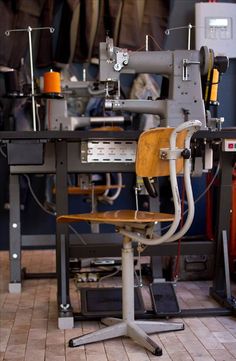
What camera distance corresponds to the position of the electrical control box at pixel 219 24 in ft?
15.5

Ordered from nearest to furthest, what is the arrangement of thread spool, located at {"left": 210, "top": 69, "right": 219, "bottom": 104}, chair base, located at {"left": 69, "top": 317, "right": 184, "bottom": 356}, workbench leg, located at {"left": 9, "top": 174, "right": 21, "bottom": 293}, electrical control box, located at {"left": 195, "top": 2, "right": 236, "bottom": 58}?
chair base, located at {"left": 69, "top": 317, "right": 184, "bottom": 356} → thread spool, located at {"left": 210, "top": 69, "right": 219, "bottom": 104} → workbench leg, located at {"left": 9, "top": 174, "right": 21, "bottom": 293} → electrical control box, located at {"left": 195, "top": 2, "right": 236, "bottom": 58}

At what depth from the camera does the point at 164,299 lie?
293cm

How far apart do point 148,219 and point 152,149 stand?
290 millimetres

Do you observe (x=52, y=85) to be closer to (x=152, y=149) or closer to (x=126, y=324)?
(x=152, y=149)

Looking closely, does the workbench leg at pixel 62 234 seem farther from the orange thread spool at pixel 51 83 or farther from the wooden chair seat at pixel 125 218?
the orange thread spool at pixel 51 83

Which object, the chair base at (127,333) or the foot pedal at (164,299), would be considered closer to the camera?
the chair base at (127,333)

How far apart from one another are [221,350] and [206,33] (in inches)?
Answer: 119

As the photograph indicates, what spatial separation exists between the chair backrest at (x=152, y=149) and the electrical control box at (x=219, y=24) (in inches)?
108

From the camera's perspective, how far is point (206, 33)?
4699 mm

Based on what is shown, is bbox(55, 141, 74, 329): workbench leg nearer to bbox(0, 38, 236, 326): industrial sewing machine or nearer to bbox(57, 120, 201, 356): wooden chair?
bbox(0, 38, 236, 326): industrial sewing machine

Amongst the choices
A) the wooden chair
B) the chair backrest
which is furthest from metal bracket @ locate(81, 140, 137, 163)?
the chair backrest

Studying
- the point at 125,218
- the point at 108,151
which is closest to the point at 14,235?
the point at 108,151

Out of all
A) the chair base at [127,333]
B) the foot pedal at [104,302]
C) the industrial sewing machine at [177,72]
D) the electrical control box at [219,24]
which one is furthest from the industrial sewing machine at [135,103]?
the electrical control box at [219,24]

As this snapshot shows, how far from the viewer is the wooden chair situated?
217cm
